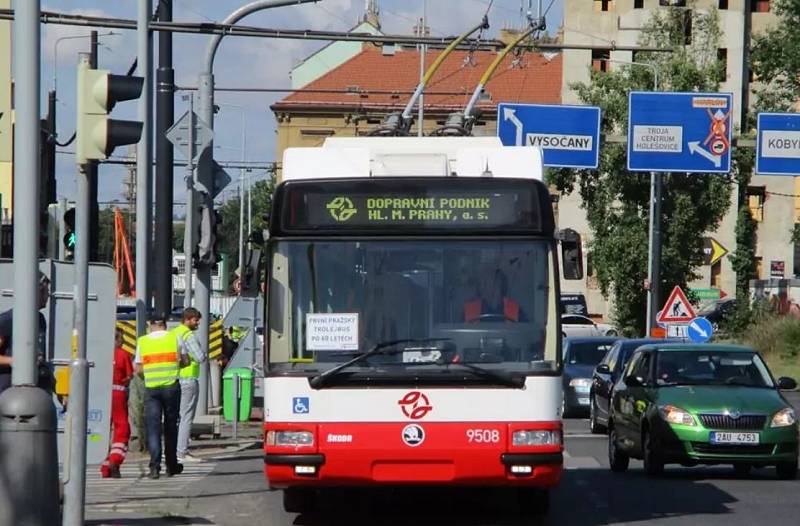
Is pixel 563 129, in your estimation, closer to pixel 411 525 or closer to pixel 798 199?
pixel 411 525

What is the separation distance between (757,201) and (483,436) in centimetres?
8177

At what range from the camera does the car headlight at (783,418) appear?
18.0 meters

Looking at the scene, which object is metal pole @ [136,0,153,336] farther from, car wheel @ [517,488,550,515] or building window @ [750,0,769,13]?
building window @ [750,0,769,13]

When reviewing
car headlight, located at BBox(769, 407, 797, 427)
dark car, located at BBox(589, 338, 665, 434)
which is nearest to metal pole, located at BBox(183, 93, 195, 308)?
dark car, located at BBox(589, 338, 665, 434)

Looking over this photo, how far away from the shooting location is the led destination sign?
13523mm

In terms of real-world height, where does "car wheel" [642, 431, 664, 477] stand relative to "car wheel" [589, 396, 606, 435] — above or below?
above

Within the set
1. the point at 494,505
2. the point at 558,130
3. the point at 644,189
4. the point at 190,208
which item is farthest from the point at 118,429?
the point at 644,189

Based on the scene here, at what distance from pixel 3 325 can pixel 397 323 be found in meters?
2.91

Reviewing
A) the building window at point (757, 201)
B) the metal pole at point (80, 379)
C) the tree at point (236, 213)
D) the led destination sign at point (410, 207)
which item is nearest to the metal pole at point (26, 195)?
the metal pole at point (80, 379)

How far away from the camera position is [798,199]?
93.1m

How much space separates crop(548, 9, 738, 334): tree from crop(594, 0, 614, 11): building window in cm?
2552

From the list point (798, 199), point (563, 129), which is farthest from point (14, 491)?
point (798, 199)

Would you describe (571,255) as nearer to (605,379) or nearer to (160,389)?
(160,389)

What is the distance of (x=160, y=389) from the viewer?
18.1 metres
